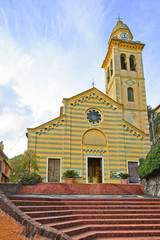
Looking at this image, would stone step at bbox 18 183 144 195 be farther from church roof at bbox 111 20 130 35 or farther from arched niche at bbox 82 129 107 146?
church roof at bbox 111 20 130 35

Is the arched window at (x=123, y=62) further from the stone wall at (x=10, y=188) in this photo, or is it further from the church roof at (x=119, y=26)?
the stone wall at (x=10, y=188)

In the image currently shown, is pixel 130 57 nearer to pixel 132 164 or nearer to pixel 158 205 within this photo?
pixel 132 164

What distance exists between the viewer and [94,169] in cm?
2402

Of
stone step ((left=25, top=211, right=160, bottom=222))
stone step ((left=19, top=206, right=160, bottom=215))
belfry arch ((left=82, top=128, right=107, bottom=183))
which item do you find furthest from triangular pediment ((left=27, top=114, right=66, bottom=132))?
stone step ((left=25, top=211, right=160, bottom=222))

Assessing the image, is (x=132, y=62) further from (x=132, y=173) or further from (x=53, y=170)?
(x=53, y=170)

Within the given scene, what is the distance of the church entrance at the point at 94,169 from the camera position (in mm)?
23266

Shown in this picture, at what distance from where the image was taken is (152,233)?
8172 millimetres

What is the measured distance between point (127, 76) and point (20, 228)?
1149 inches

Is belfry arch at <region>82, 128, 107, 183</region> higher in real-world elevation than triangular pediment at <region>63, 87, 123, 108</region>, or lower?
lower

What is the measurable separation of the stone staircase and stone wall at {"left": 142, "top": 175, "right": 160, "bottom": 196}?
2972mm

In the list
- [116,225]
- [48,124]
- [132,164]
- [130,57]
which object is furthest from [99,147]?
[130,57]

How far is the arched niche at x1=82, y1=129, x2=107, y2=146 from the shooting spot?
75.6ft

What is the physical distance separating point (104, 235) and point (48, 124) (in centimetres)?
1554

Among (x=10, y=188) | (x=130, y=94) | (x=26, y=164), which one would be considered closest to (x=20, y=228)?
(x=10, y=188)
